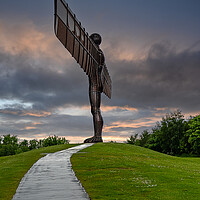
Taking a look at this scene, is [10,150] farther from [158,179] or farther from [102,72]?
[158,179]

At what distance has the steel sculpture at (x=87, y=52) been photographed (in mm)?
24406

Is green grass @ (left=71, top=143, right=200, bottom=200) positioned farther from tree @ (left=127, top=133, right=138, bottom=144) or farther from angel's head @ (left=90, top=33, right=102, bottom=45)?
tree @ (left=127, top=133, right=138, bottom=144)

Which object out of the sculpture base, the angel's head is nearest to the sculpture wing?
the angel's head

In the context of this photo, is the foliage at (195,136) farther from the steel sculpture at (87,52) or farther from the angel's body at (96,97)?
the angel's body at (96,97)

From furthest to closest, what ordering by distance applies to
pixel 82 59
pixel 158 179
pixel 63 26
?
pixel 82 59, pixel 63 26, pixel 158 179

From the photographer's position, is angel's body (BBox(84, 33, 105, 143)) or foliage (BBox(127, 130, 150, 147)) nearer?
angel's body (BBox(84, 33, 105, 143))

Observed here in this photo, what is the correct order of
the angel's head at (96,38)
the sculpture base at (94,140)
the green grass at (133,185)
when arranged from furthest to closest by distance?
1. the angel's head at (96,38)
2. the sculpture base at (94,140)
3. the green grass at (133,185)

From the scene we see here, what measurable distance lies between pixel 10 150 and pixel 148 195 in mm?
74495

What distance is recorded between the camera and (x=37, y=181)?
1248 centimetres

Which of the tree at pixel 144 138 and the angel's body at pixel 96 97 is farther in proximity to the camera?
the tree at pixel 144 138

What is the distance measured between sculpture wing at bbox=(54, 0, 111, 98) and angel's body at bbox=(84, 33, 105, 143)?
1.09 m

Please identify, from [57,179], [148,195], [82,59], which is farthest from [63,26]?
[148,195]

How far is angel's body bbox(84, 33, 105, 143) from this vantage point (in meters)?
35.6

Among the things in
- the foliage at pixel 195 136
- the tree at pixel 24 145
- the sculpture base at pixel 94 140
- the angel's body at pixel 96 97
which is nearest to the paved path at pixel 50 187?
the angel's body at pixel 96 97
